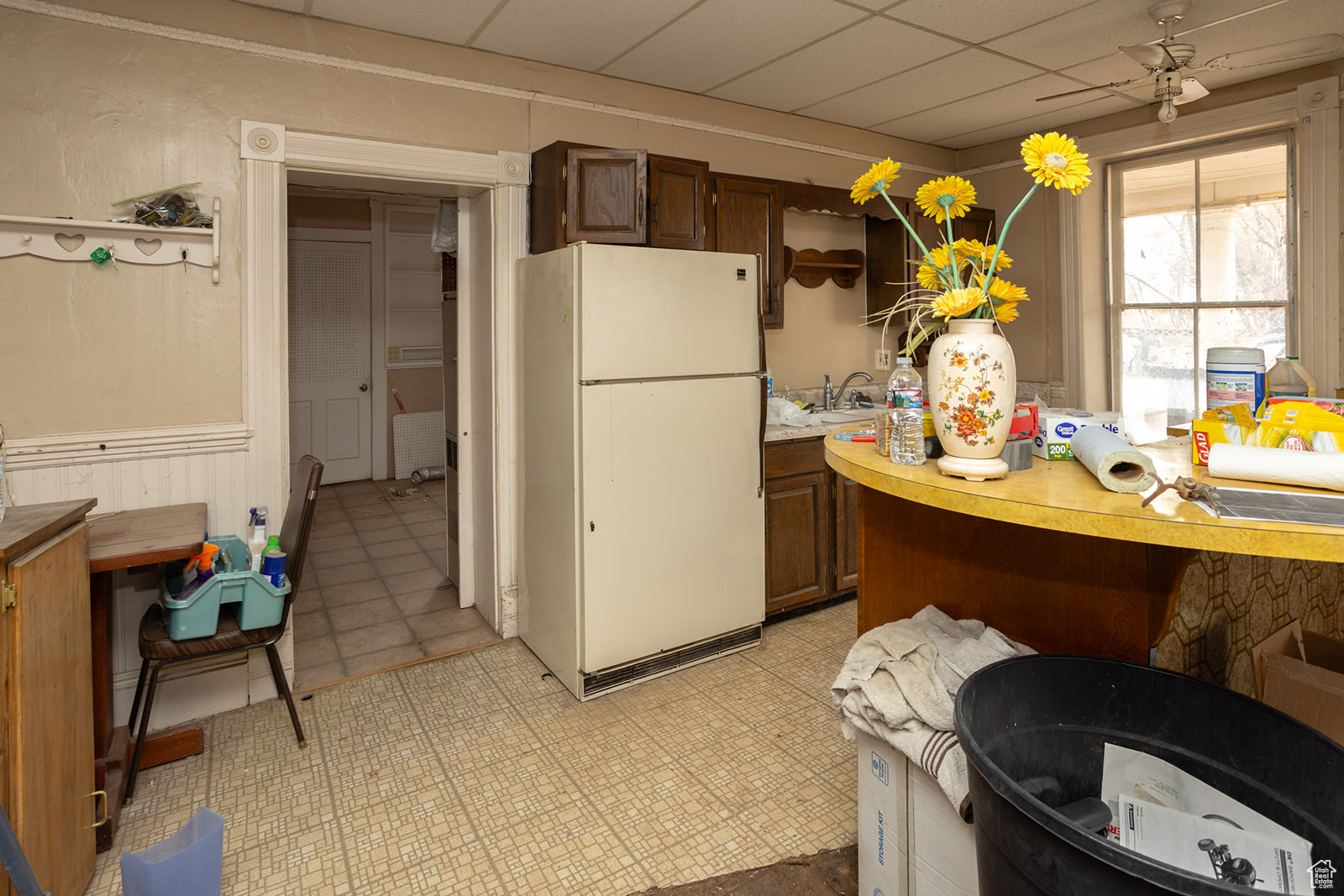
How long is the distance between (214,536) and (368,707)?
2.88ft

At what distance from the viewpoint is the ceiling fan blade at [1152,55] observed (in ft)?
8.91

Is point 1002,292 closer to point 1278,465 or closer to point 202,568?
point 1278,465

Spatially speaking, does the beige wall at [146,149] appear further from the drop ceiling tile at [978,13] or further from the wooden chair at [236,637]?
the drop ceiling tile at [978,13]

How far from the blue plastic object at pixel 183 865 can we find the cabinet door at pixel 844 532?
282 centimetres

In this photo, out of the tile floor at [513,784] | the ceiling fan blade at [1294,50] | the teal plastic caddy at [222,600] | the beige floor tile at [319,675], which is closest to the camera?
the tile floor at [513,784]

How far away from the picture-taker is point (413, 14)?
2.79 m

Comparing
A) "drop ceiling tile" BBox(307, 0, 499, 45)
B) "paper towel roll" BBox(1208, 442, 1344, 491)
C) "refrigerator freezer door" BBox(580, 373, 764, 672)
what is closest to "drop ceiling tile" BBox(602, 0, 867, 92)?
"drop ceiling tile" BBox(307, 0, 499, 45)

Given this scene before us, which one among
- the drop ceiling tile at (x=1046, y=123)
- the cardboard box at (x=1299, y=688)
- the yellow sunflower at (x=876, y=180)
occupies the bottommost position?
the cardboard box at (x=1299, y=688)

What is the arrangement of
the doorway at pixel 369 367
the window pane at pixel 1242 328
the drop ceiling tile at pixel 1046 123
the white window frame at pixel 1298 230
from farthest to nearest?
1. the doorway at pixel 369 367
2. the drop ceiling tile at pixel 1046 123
3. the window pane at pixel 1242 328
4. the white window frame at pixel 1298 230

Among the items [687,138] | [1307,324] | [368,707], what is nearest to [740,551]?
[368,707]

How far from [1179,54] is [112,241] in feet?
13.1

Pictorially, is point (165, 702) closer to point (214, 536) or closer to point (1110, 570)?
point (214, 536)

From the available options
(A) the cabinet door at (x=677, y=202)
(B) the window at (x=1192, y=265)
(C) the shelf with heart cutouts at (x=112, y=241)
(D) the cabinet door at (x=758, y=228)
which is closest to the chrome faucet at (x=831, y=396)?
(D) the cabinet door at (x=758, y=228)

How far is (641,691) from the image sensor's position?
2953 millimetres
